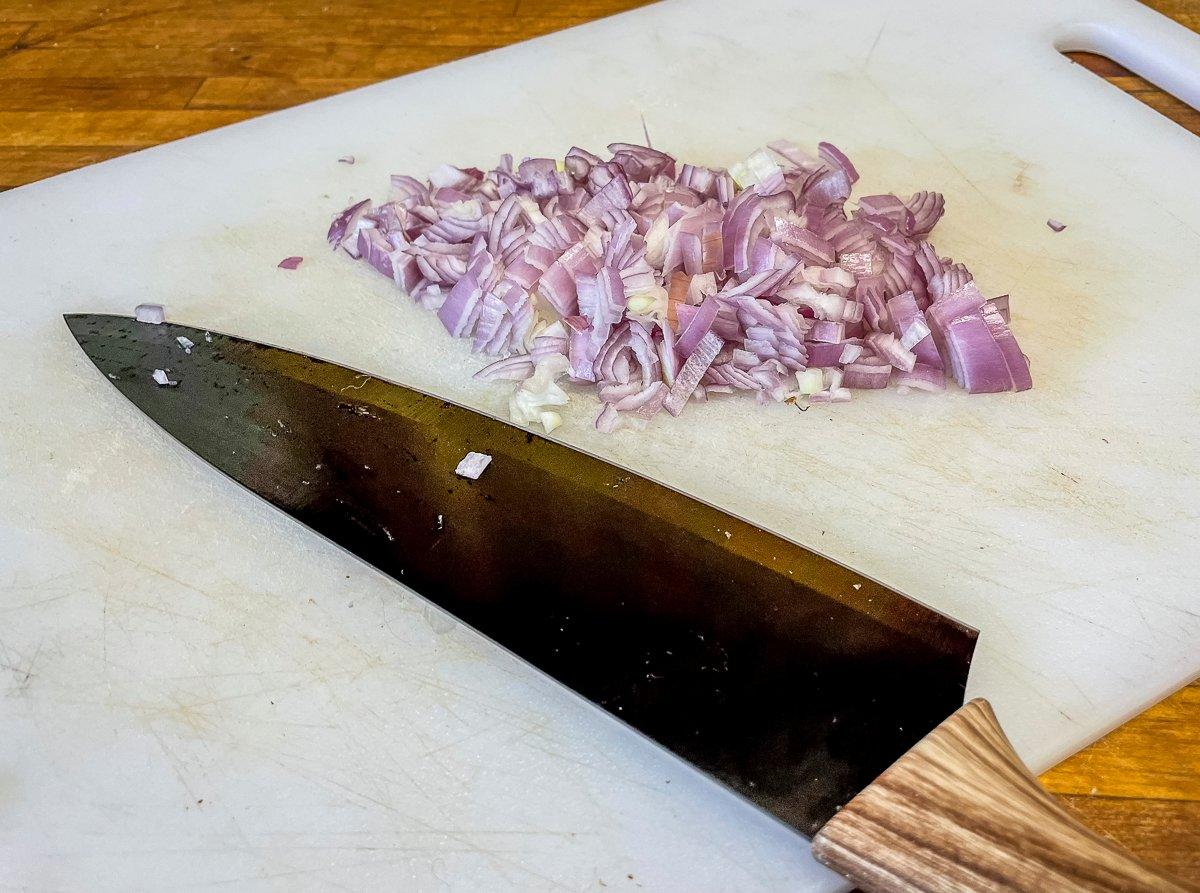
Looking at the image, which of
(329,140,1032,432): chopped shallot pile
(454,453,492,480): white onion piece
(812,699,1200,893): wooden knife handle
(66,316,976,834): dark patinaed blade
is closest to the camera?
(812,699,1200,893): wooden knife handle

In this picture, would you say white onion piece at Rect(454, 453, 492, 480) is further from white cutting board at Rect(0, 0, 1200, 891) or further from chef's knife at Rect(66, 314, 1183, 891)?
white cutting board at Rect(0, 0, 1200, 891)

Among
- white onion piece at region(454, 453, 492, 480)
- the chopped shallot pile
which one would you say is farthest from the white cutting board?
white onion piece at region(454, 453, 492, 480)

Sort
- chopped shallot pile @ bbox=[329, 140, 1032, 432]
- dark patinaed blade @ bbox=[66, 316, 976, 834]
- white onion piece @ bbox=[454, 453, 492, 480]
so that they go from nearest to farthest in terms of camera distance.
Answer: dark patinaed blade @ bbox=[66, 316, 976, 834]
white onion piece @ bbox=[454, 453, 492, 480]
chopped shallot pile @ bbox=[329, 140, 1032, 432]

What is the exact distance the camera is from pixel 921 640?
960 mm

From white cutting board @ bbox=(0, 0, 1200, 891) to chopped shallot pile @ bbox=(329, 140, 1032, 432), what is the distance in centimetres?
4

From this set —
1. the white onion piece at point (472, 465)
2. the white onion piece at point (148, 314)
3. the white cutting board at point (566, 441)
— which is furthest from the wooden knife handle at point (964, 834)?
the white onion piece at point (148, 314)

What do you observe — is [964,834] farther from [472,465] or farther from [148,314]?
[148,314]

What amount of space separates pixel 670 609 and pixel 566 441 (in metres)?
0.29

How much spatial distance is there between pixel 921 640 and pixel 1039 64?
111 centimetres

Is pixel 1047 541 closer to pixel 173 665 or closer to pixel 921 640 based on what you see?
pixel 921 640

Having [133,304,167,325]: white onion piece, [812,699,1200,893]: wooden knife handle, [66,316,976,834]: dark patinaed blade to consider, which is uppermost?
[812,699,1200,893]: wooden knife handle

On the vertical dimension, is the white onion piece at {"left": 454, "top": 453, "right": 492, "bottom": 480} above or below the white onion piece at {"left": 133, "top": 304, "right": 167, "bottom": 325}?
above

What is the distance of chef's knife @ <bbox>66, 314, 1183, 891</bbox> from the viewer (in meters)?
0.79

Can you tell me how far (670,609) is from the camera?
0.99 metres
